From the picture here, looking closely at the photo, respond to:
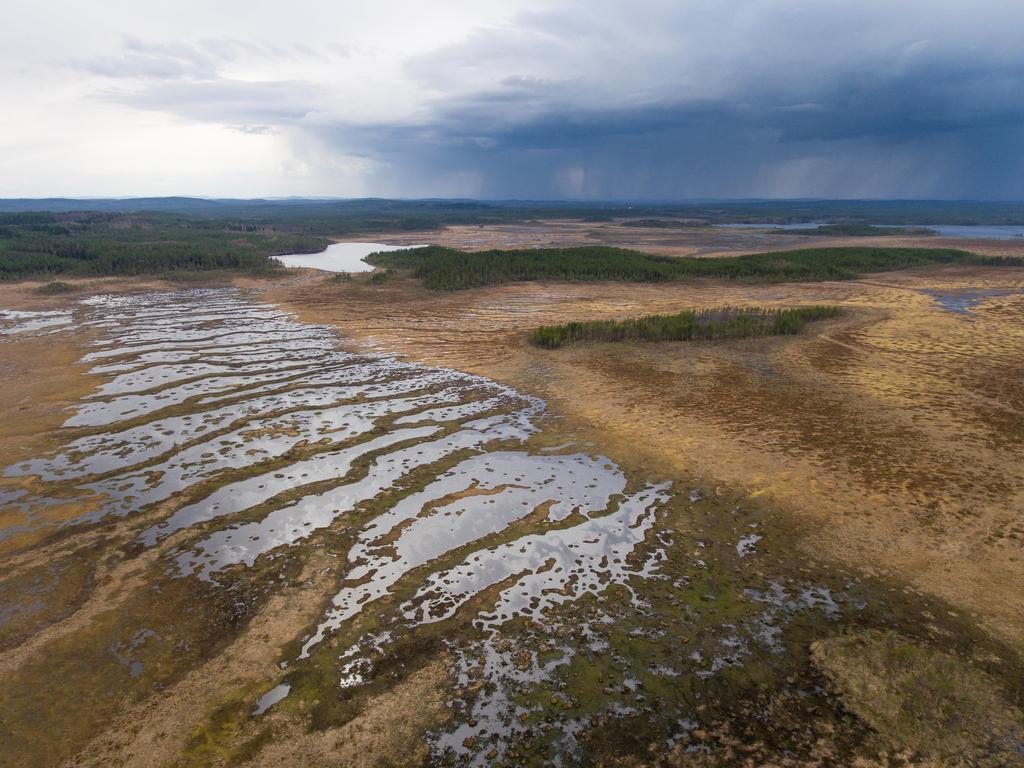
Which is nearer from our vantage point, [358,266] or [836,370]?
[836,370]

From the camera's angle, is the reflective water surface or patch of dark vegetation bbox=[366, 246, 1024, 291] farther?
patch of dark vegetation bbox=[366, 246, 1024, 291]

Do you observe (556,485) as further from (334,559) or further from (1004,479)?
(1004,479)

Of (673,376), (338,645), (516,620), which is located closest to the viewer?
(338,645)

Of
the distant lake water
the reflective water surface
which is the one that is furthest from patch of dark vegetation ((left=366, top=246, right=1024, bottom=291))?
the reflective water surface

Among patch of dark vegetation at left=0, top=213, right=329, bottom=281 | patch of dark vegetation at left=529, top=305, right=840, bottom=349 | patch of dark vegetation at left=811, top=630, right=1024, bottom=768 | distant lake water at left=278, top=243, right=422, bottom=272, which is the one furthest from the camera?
distant lake water at left=278, top=243, right=422, bottom=272

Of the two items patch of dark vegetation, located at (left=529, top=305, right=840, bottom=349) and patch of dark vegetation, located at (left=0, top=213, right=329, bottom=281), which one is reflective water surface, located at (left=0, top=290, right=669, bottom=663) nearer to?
patch of dark vegetation, located at (left=529, top=305, right=840, bottom=349)

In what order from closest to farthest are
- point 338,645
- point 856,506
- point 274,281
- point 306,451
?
1. point 338,645
2. point 856,506
3. point 306,451
4. point 274,281

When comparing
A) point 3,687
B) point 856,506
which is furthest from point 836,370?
point 3,687
